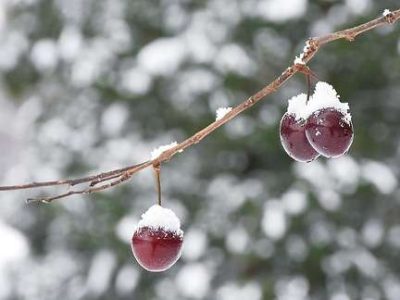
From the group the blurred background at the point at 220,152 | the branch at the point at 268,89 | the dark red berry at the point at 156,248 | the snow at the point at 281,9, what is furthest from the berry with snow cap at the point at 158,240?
the snow at the point at 281,9

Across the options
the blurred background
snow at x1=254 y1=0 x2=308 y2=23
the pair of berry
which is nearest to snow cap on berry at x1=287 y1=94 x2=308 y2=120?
the pair of berry

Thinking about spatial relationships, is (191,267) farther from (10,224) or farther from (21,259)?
(10,224)

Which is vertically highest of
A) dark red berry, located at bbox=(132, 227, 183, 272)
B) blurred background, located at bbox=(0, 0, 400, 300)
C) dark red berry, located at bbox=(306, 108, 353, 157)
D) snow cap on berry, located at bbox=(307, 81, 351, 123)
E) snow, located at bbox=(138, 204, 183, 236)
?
blurred background, located at bbox=(0, 0, 400, 300)

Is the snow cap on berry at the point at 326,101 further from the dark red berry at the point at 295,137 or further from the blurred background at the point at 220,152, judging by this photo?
the blurred background at the point at 220,152

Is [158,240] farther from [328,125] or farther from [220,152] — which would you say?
[220,152]

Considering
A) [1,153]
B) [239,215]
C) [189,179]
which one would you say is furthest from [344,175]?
[1,153]

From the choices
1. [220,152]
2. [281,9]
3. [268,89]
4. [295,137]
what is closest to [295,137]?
[295,137]

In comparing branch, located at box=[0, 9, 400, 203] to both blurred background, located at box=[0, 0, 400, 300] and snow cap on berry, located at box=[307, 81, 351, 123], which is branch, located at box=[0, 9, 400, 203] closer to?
snow cap on berry, located at box=[307, 81, 351, 123]
